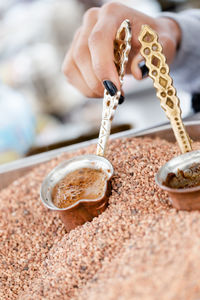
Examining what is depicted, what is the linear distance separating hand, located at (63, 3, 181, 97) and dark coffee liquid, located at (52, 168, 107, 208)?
0.30 m

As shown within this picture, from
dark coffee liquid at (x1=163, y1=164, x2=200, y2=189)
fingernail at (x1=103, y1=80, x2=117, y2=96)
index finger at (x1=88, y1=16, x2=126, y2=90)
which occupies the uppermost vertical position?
index finger at (x1=88, y1=16, x2=126, y2=90)

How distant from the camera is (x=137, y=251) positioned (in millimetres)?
663

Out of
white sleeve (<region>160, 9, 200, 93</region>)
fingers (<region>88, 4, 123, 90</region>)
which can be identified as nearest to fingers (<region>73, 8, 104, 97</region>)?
fingers (<region>88, 4, 123, 90</region>)

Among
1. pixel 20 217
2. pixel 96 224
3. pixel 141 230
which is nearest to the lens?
pixel 141 230

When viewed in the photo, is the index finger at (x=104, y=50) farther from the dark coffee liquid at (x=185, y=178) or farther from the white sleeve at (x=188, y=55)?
the white sleeve at (x=188, y=55)

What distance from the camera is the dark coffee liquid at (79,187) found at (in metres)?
0.91

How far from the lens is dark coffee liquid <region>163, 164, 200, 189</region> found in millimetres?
759

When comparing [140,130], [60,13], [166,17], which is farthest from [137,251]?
[60,13]

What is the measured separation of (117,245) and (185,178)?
25 centimetres

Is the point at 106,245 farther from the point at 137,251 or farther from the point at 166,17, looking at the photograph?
the point at 166,17

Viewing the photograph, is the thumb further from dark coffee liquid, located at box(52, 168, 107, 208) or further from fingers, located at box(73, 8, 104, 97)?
dark coffee liquid, located at box(52, 168, 107, 208)

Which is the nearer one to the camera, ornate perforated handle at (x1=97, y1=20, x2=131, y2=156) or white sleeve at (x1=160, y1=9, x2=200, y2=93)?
ornate perforated handle at (x1=97, y1=20, x2=131, y2=156)

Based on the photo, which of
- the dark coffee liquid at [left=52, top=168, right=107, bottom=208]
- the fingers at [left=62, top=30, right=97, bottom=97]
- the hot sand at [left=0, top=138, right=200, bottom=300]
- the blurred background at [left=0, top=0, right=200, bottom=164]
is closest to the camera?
the hot sand at [left=0, top=138, right=200, bottom=300]

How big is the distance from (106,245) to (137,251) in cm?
12
